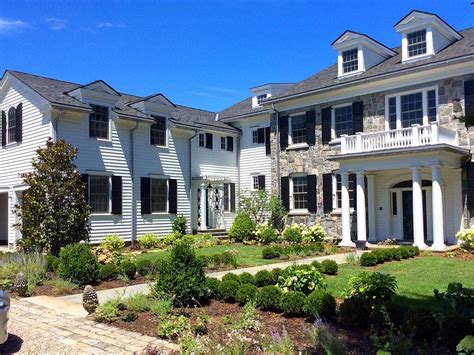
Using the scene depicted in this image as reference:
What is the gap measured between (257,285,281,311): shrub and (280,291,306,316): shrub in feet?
0.54

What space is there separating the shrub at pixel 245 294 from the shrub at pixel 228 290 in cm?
16

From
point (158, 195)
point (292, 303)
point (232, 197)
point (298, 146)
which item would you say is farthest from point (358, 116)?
point (292, 303)

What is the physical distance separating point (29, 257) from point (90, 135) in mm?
8410

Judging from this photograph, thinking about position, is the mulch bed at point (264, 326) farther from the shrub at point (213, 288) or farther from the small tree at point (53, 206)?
the small tree at point (53, 206)

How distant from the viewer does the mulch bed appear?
559 centimetres

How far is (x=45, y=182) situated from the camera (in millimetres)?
14133

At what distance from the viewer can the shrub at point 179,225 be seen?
22.1 metres

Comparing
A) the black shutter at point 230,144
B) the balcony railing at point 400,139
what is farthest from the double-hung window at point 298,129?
the black shutter at point 230,144

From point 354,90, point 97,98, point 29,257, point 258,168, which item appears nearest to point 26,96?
point 97,98

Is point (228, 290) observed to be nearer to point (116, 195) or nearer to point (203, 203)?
point (116, 195)

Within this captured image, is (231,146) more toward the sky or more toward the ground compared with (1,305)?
more toward the sky

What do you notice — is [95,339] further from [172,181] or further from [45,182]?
[172,181]

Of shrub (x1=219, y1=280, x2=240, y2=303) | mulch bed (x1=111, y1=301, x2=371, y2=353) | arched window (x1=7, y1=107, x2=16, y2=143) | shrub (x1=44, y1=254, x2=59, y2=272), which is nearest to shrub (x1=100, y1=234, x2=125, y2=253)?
shrub (x1=44, y1=254, x2=59, y2=272)

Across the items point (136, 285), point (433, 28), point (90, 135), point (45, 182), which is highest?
point (433, 28)
